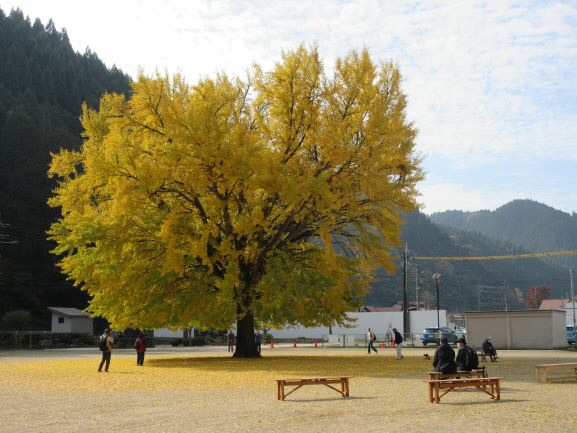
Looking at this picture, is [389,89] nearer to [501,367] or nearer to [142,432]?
[501,367]

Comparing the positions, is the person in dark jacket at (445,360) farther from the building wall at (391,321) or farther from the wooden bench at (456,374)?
the building wall at (391,321)

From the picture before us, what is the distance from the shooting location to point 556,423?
433 inches

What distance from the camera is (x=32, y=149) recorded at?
92.2 meters

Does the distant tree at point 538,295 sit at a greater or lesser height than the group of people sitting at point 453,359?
greater

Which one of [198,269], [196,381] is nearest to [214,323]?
[198,269]

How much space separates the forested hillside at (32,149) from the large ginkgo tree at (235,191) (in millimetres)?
51162

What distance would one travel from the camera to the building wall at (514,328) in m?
43.2

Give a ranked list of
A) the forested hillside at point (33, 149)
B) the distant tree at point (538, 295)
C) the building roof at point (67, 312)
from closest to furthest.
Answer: the building roof at point (67, 312) → the forested hillside at point (33, 149) → the distant tree at point (538, 295)

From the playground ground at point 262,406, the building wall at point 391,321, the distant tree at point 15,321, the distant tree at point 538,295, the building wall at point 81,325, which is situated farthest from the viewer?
the distant tree at point 538,295

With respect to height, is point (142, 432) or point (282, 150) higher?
point (282, 150)

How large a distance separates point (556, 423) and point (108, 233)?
21.5 metres

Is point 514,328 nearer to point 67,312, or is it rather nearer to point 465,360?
point 465,360

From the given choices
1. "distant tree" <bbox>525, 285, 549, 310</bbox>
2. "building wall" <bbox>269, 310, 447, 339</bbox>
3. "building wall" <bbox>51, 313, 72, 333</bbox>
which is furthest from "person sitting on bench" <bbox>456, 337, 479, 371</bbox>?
"distant tree" <bbox>525, 285, 549, 310</bbox>

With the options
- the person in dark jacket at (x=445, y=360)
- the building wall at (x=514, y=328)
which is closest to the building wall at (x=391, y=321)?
the building wall at (x=514, y=328)
